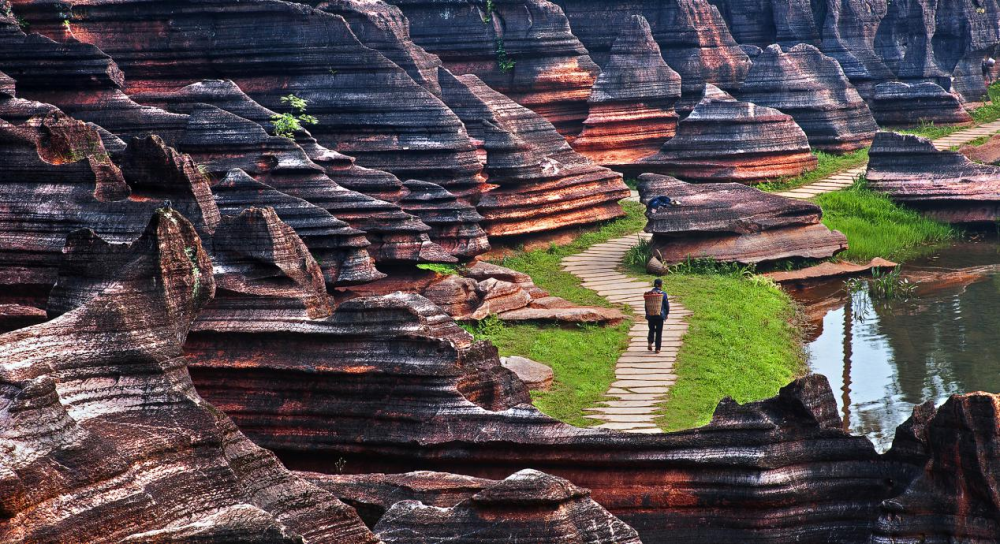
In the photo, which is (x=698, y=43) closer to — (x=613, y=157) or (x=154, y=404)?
(x=613, y=157)

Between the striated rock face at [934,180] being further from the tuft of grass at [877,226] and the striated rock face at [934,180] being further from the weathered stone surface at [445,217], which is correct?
the weathered stone surface at [445,217]

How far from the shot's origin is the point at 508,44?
85.7 ft

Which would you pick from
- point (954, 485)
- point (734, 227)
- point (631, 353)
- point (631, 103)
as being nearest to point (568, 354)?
point (631, 353)

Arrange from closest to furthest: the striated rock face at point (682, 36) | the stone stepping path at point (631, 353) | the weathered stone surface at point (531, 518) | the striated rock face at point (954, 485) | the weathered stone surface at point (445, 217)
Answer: the weathered stone surface at point (531, 518), the striated rock face at point (954, 485), the stone stepping path at point (631, 353), the weathered stone surface at point (445, 217), the striated rock face at point (682, 36)

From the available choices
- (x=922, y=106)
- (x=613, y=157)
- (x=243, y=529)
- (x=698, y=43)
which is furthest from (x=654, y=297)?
(x=922, y=106)

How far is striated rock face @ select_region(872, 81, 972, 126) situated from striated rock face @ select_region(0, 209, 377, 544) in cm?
2675

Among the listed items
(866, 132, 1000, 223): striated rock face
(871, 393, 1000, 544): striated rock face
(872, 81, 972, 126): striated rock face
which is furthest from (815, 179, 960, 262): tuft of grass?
(871, 393, 1000, 544): striated rock face

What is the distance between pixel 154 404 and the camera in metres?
6.95

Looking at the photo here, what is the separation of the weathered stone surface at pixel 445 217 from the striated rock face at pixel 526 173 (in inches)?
78.7

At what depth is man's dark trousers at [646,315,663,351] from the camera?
15.4 metres

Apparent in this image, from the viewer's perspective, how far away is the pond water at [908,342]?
15.3m

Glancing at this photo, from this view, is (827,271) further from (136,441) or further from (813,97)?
(136,441)

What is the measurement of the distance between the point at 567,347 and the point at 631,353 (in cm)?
70

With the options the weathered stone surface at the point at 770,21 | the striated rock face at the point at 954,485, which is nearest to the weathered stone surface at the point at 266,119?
the striated rock face at the point at 954,485
